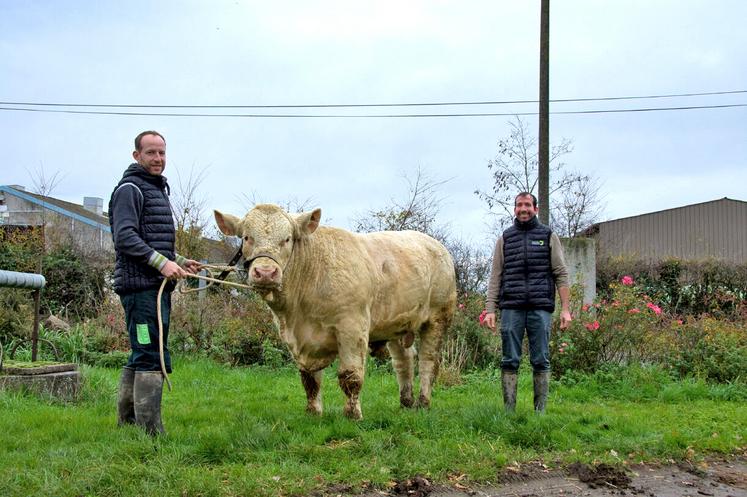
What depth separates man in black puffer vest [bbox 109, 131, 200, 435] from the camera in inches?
207

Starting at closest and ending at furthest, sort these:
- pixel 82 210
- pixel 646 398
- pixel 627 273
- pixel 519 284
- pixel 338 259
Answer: pixel 338 259 < pixel 519 284 < pixel 646 398 < pixel 627 273 < pixel 82 210

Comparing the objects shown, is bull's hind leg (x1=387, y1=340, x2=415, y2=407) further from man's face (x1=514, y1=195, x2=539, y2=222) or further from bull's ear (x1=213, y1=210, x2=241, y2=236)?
bull's ear (x1=213, y1=210, x2=241, y2=236)

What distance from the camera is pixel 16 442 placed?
18.2 ft

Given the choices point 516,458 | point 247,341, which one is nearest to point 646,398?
point 516,458

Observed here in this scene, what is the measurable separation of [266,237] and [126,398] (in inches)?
69.4

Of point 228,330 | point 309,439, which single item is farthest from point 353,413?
point 228,330

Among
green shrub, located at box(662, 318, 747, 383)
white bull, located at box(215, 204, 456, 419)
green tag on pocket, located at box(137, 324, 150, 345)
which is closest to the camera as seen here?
green tag on pocket, located at box(137, 324, 150, 345)

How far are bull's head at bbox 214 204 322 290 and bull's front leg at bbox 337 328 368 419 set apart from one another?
3.08 ft

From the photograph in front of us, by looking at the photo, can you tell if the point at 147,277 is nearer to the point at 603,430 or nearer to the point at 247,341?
the point at 603,430

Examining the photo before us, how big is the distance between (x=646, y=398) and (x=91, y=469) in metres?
6.91

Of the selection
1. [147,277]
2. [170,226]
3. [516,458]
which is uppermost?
[170,226]

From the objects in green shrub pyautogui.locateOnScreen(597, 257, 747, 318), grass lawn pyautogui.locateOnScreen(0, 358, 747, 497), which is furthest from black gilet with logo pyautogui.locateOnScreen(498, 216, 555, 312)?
green shrub pyautogui.locateOnScreen(597, 257, 747, 318)

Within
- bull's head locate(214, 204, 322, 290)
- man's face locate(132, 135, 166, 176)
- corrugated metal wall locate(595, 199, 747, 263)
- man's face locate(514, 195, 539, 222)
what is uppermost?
corrugated metal wall locate(595, 199, 747, 263)

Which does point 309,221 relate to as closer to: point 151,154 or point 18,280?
point 151,154
